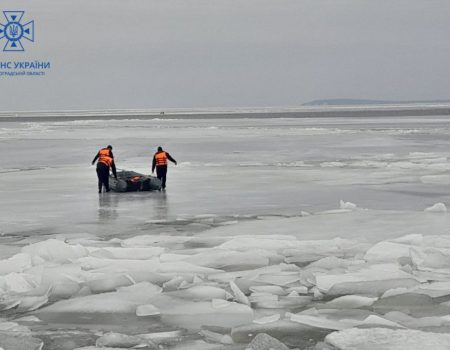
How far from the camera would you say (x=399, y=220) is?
13.2 m

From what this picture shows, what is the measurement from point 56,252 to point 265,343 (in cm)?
471

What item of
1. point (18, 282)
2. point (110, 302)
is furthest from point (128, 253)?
point (110, 302)

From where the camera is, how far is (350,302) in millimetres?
7785

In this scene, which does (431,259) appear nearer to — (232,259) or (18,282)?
(232,259)

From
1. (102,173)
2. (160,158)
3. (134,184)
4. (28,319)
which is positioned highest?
(160,158)

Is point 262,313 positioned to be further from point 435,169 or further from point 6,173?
point 6,173

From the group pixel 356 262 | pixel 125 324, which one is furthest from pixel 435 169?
pixel 125 324

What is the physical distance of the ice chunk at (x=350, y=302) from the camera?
769 centimetres

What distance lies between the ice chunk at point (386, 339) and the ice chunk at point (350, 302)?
3.31 ft

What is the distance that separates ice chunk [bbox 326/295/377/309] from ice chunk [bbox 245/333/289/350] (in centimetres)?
154

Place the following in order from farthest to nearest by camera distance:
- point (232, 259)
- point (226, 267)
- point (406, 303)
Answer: point (232, 259) < point (226, 267) < point (406, 303)

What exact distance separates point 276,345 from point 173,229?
6.74 meters

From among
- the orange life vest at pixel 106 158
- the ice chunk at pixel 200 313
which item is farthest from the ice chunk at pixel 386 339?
the orange life vest at pixel 106 158

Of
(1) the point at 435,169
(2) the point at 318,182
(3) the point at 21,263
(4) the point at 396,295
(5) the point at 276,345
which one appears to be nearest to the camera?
(5) the point at 276,345
